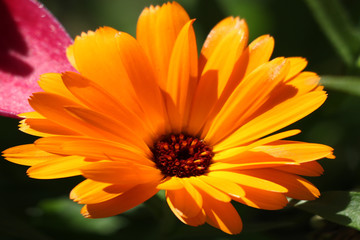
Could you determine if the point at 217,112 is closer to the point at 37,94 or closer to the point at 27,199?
the point at 37,94

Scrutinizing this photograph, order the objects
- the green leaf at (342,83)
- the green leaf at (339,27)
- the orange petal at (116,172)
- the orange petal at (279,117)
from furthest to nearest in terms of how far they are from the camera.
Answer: the green leaf at (339,27) → the green leaf at (342,83) → the orange petal at (279,117) → the orange petal at (116,172)

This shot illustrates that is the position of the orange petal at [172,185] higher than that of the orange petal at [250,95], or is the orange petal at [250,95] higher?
the orange petal at [250,95]

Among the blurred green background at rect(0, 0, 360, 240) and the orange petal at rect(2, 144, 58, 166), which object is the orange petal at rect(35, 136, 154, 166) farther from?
the blurred green background at rect(0, 0, 360, 240)

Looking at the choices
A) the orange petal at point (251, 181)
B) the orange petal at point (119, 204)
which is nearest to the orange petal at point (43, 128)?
the orange petal at point (119, 204)

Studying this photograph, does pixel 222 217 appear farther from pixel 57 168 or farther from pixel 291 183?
pixel 57 168

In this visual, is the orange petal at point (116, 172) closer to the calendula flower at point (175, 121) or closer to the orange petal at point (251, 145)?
the calendula flower at point (175, 121)

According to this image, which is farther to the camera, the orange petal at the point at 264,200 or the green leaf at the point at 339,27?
the green leaf at the point at 339,27

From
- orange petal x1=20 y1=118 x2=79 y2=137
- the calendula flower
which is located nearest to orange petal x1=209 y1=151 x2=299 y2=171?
the calendula flower

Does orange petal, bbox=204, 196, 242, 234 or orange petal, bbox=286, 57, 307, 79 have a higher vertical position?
orange petal, bbox=286, 57, 307, 79
